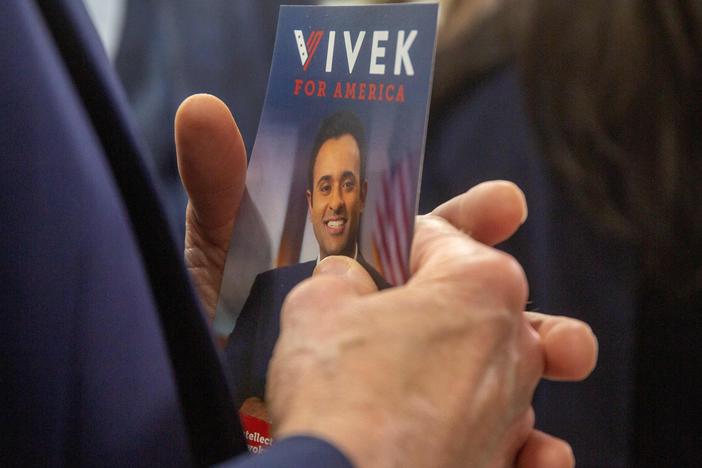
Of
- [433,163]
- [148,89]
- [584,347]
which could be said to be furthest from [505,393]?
[148,89]

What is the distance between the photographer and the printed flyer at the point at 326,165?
52 centimetres

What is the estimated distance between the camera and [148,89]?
54.0 inches

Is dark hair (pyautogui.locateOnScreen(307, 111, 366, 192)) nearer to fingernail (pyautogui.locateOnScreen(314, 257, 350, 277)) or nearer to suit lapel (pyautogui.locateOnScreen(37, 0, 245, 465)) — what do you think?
fingernail (pyautogui.locateOnScreen(314, 257, 350, 277))

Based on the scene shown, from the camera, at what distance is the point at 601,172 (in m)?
1.08

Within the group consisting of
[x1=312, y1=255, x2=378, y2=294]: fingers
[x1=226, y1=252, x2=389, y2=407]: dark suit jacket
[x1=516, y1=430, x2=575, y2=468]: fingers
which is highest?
[x1=312, y1=255, x2=378, y2=294]: fingers

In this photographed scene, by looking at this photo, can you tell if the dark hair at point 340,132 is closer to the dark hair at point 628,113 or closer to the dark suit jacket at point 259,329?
the dark suit jacket at point 259,329

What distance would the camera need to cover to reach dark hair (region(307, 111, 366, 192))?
0.55 metres

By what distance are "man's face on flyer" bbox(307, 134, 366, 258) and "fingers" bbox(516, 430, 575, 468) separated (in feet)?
0.61

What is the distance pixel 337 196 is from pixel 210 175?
0.42ft

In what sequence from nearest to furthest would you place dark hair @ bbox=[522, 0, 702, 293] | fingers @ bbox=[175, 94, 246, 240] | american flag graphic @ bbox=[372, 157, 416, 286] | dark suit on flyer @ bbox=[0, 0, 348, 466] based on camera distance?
dark suit on flyer @ bbox=[0, 0, 348, 466] → american flag graphic @ bbox=[372, 157, 416, 286] → fingers @ bbox=[175, 94, 246, 240] → dark hair @ bbox=[522, 0, 702, 293]

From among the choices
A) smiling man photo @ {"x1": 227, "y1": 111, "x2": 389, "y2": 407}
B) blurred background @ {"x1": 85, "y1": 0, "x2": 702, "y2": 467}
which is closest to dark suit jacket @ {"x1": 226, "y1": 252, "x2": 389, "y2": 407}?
smiling man photo @ {"x1": 227, "y1": 111, "x2": 389, "y2": 407}

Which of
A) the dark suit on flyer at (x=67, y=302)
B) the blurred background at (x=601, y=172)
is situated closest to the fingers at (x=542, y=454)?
the dark suit on flyer at (x=67, y=302)

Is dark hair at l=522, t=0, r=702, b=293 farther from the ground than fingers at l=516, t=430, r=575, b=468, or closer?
farther from the ground

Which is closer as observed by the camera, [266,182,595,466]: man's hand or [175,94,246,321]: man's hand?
[266,182,595,466]: man's hand
